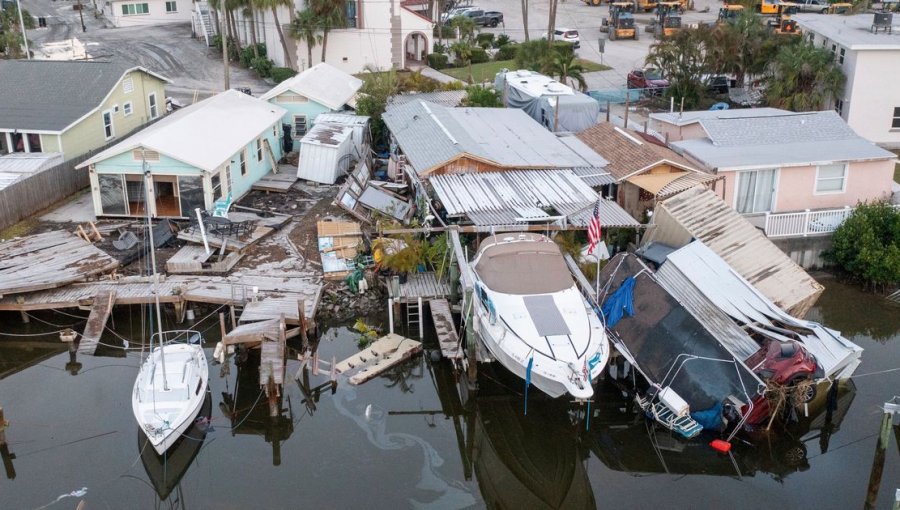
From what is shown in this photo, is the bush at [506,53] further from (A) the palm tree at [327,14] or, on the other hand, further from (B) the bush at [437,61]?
(A) the palm tree at [327,14]

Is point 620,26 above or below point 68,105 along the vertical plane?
above

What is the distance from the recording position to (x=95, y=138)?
124ft

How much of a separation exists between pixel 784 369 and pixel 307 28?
1646 inches

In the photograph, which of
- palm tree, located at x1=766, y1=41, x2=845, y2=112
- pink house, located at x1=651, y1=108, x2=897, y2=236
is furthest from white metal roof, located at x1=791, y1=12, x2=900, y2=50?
pink house, located at x1=651, y1=108, x2=897, y2=236

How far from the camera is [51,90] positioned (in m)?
37.7

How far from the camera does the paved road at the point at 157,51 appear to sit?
55.9m

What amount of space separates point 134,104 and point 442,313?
23.1 m

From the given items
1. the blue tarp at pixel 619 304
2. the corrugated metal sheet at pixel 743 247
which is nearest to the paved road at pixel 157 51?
the corrugated metal sheet at pixel 743 247

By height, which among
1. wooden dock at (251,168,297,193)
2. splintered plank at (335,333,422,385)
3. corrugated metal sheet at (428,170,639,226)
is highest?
corrugated metal sheet at (428,170,639,226)

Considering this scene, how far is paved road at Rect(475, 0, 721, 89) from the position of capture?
57062 millimetres

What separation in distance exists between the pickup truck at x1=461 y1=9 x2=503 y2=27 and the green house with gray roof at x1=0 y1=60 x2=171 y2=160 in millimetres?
36531

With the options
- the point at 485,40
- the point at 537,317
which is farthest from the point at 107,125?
the point at 485,40

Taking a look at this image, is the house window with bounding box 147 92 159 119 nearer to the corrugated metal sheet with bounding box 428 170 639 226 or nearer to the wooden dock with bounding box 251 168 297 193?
the wooden dock with bounding box 251 168 297 193

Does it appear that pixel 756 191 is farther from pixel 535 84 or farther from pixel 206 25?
pixel 206 25
